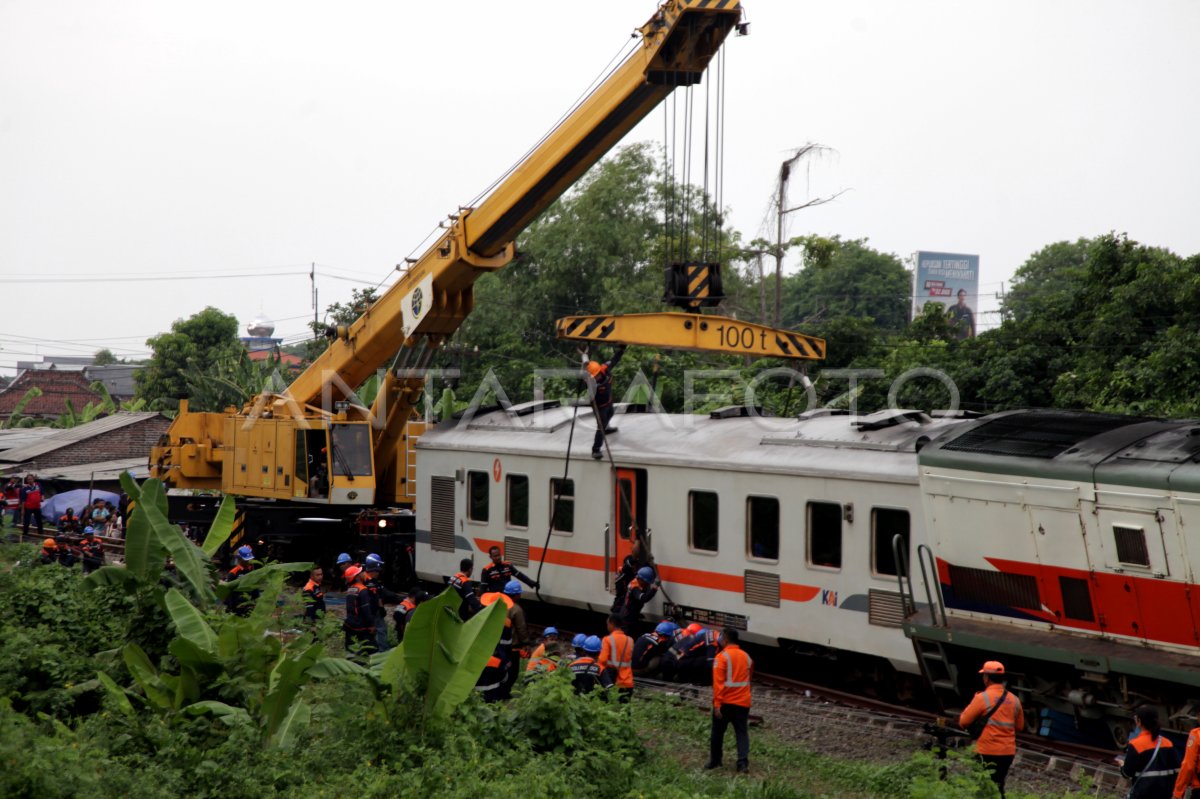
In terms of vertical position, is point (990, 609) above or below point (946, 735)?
above

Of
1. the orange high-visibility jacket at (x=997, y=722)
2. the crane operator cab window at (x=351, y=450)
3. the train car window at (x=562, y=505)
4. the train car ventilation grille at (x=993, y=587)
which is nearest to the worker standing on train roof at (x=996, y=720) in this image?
the orange high-visibility jacket at (x=997, y=722)

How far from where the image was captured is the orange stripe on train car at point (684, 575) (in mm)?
12883

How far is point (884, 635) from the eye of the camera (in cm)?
1203

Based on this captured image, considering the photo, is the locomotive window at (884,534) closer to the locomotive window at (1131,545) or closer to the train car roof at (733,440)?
the train car roof at (733,440)

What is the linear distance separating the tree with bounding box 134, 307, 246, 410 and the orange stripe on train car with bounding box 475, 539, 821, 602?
119 feet

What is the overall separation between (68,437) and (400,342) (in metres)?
20.4

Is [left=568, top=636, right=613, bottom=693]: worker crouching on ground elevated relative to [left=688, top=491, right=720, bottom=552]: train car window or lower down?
lower down

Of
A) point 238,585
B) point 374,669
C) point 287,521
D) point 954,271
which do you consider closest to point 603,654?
point 374,669

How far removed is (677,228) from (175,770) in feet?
107

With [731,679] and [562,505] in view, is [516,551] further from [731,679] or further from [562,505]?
[731,679]

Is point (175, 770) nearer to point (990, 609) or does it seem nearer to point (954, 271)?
point (990, 609)

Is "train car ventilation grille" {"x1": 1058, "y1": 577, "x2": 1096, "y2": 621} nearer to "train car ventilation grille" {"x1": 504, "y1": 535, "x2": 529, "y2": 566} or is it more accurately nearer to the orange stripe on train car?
the orange stripe on train car

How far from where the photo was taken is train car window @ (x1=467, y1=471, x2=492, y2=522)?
17.0 meters

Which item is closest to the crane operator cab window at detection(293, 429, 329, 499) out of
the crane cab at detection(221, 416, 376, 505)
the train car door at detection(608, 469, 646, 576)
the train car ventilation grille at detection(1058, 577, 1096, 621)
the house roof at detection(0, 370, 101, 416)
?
the crane cab at detection(221, 416, 376, 505)
